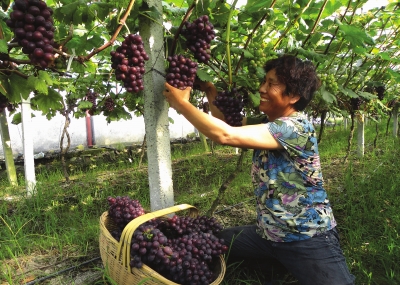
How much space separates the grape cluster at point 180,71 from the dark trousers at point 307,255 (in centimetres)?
98

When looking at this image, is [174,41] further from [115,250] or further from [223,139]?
[115,250]

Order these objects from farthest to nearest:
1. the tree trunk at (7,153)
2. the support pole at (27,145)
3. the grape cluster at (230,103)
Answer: the tree trunk at (7,153)
the support pole at (27,145)
the grape cluster at (230,103)

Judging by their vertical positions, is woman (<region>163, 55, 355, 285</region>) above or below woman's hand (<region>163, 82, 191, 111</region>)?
below

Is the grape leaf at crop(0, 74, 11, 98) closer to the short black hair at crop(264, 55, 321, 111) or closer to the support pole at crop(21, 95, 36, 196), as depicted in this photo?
the short black hair at crop(264, 55, 321, 111)

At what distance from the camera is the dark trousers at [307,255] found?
1575 millimetres

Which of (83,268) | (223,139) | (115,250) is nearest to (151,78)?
(223,139)

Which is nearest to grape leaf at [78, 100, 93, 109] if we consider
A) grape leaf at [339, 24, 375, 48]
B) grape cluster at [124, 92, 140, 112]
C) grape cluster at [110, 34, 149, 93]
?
grape cluster at [124, 92, 140, 112]

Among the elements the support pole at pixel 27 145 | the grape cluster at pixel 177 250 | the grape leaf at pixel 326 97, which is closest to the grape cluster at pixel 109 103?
the support pole at pixel 27 145

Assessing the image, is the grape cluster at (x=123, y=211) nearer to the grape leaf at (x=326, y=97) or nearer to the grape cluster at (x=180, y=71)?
the grape cluster at (x=180, y=71)

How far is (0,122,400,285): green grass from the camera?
2.03 m

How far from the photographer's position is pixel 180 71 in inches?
59.5

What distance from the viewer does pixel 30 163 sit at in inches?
143

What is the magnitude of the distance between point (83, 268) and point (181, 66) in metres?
1.37

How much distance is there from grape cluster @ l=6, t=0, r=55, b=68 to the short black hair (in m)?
1.13
